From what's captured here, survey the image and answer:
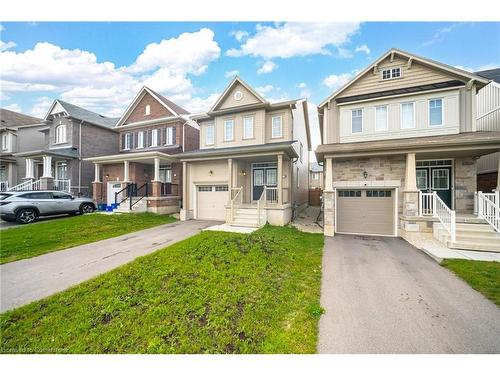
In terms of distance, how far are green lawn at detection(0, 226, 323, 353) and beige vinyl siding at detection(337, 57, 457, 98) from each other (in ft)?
31.4

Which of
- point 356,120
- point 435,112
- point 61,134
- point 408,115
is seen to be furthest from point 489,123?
point 61,134

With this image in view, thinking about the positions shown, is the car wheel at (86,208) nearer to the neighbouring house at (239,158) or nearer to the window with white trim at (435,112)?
the neighbouring house at (239,158)

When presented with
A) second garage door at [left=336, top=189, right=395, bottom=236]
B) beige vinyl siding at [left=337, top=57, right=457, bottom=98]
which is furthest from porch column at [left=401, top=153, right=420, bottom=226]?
beige vinyl siding at [left=337, top=57, right=457, bottom=98]

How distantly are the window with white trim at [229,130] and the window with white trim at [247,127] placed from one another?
878 millimetres

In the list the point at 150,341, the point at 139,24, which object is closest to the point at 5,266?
the point at 150,341

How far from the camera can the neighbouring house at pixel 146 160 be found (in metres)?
14.3

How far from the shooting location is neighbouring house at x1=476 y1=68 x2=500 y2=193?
11023 millimetres

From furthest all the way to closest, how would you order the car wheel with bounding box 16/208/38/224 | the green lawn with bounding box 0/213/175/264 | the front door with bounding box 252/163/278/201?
the front door with bounding box 252/163/278/201
the car wheel with bounding box 16/208/38/224
the green lawn with bounding box 0/213/175/264

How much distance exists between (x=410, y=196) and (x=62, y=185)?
23.9 meters

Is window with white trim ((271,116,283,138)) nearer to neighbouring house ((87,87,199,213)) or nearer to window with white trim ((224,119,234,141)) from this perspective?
window with white trim ((224,119,234,141))

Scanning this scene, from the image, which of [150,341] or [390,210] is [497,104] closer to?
[390,210]

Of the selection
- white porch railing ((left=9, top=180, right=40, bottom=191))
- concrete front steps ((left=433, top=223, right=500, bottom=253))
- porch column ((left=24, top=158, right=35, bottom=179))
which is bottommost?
concrete front steps ((left=433, top=223, right=500, bottom=253))

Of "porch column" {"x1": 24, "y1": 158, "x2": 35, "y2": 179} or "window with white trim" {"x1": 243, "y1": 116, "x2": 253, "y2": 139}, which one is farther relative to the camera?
"porch column" {"x1": 24, "y1": 158, "x2": 35, "y2": 179}

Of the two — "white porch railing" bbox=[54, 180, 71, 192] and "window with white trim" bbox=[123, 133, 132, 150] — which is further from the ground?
"window with white trim" bbox=[123, 133, 132, 150]
